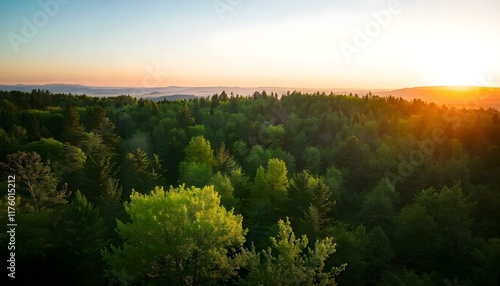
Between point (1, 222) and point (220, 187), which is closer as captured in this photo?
point (1, 222)

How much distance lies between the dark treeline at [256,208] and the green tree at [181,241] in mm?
88

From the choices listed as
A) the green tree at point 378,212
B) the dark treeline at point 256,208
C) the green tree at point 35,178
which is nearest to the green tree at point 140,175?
the dark treeline at point 256,208

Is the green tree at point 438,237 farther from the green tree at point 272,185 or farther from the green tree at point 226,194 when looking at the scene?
the green tree at point 226,194

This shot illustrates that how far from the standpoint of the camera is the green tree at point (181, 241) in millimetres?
21047

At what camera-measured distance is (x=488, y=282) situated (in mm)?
26719

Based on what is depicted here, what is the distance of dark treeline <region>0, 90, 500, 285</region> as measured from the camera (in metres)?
21.8

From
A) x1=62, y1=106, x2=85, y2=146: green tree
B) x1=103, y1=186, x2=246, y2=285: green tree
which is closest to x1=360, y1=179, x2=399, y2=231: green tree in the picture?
x1=103, y1=186, x2=246, y2=285: green tree

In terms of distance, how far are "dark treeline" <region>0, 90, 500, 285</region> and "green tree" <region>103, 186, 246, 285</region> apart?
0.29 ft

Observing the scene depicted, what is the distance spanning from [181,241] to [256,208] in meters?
16.2

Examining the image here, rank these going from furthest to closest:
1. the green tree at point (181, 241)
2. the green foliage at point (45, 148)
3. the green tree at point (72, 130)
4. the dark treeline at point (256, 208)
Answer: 1. the green tree at point (72, 130)
2. the green foliage at point (45, 148)
3. the dark treeline at point (256, 208)
4. the green tree at point (181, 241)

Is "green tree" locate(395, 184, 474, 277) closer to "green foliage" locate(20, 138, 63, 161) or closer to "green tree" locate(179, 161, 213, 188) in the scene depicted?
"green tree" locate(179, 161, 213, 188)

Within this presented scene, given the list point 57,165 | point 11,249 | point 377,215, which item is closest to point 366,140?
point 377,215

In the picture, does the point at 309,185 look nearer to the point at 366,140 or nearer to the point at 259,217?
the point at 259,217

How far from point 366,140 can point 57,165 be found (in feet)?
208
